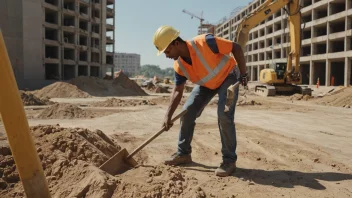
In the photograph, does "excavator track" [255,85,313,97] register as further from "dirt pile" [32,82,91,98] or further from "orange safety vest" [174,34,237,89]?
"orange safety vest" [174,34,237,89]

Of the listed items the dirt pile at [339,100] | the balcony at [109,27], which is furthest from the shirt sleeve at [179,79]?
the balcony at [109,27]

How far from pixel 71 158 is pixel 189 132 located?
4.91 ft

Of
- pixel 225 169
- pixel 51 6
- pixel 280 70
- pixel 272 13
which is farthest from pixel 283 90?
pixel 51 6

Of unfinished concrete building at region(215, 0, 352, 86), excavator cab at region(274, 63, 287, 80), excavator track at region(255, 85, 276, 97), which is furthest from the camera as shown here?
unfinished concrete building at region(215, 0, 352, 86)

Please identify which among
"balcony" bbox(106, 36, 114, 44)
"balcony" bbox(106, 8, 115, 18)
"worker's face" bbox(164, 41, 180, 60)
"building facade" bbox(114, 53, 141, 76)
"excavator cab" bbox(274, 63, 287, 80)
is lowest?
"worker's face" bbox(164, 41, 180, 60)

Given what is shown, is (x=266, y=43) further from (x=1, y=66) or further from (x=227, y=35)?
(x=1, y=66)

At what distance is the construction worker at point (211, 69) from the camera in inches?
135

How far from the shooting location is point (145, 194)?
2547 mm

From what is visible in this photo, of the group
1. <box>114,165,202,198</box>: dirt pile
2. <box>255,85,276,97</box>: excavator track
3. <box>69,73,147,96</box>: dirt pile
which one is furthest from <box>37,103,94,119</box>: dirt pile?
<box>69,73,147,96</box>: dirt pile

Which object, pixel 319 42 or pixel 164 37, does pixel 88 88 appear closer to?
pixel 164 37

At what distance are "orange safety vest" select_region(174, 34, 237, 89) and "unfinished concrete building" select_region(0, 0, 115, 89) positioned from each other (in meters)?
26.6

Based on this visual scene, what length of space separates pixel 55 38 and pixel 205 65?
32.5m

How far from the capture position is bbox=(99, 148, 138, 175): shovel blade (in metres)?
3.26

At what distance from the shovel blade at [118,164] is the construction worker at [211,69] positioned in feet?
1.81
